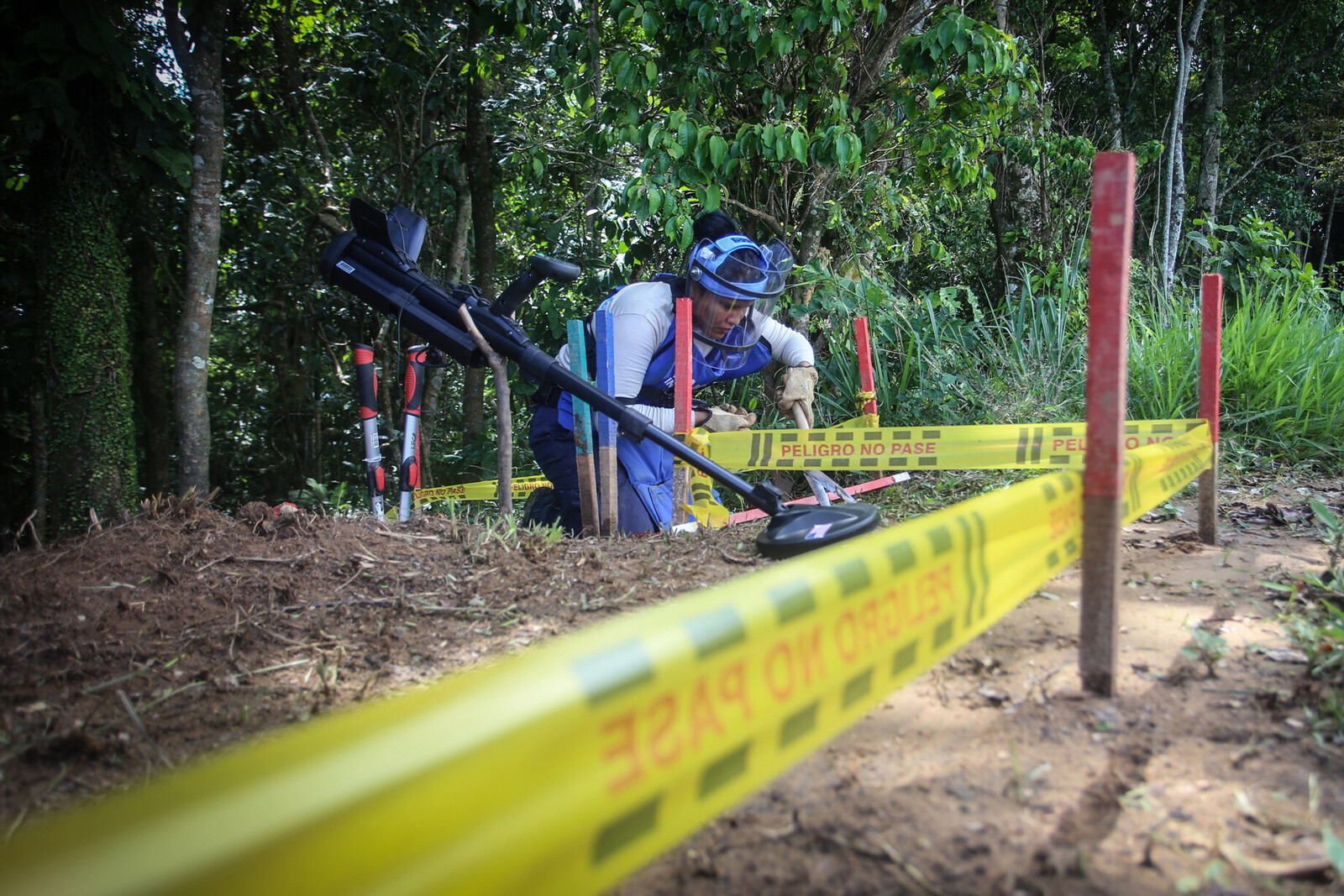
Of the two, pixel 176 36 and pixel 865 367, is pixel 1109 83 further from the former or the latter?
pixel 176 36

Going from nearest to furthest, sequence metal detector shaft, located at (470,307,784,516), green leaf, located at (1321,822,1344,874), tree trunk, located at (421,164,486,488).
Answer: green leaf, located at (1321,822,1344,874), metal detector shaft, located at (470,307,784,516), tree trunk, located at (421,164,486,488)

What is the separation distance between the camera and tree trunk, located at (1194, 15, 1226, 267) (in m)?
10.3

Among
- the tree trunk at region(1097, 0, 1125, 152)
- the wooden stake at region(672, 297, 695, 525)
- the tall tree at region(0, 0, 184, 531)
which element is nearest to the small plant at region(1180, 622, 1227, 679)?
the wooden stake at region(672, 297, 695, 525)

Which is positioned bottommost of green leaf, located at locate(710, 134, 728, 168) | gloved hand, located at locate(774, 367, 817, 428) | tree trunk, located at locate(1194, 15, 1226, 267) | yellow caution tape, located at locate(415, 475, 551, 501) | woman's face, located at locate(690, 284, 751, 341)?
yellow caution tape, located at locate(415, 475, 551, 501)

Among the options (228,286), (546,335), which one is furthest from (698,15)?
(228,286)

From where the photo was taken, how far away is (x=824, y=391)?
587 centimetres

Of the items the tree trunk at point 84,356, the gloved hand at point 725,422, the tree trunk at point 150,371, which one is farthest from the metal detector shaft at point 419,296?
the tree trunk at point 150,371

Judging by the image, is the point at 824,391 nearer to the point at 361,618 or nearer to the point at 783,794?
the point at 361,618

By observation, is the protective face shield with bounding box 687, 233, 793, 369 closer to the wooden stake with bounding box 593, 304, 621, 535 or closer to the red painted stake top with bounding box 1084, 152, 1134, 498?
the wooden stake with bounding box 593, 304, 621, 535

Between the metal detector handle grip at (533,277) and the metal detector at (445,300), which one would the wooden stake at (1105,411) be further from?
the metal detector handle grip at (533,277)

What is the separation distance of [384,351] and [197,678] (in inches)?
298

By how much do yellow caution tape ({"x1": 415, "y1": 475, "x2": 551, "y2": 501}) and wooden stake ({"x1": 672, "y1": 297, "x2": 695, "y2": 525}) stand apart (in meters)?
2.76

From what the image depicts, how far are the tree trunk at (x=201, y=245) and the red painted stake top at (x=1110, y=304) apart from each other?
4.16 metres

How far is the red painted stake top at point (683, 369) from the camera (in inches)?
149
